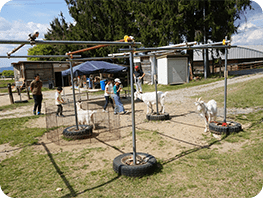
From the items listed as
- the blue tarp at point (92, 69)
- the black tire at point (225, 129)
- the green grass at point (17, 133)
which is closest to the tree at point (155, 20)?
the blue tarp at point (92, 69)

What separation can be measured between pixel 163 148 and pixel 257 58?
37.5 m

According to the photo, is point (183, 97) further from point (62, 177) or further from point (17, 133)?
point (62, 177)

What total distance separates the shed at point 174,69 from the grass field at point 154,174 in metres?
14.6

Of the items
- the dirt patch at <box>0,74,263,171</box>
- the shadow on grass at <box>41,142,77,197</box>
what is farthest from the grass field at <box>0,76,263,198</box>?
the dirt patch at <box>0,74,263,171</box>

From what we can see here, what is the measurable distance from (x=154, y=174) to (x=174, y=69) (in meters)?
17.3

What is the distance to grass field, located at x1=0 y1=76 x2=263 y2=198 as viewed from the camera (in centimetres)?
365

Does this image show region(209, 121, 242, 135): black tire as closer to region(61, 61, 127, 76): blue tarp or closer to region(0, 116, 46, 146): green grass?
region(0, 116, 46, 146): green grass

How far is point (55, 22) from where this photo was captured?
3353 centimetres

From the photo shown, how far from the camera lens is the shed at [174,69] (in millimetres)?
20234

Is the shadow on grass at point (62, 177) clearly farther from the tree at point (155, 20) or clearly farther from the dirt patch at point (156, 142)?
the tree at point (155, 20)

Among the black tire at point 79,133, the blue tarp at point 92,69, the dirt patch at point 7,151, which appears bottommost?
the dirt patch at point 7,151

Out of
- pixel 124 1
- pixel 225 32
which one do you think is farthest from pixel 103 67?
pixel 124 1

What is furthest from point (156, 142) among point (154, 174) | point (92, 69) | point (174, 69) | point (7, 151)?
point (174, 69)

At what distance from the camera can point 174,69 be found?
67.1 feet
